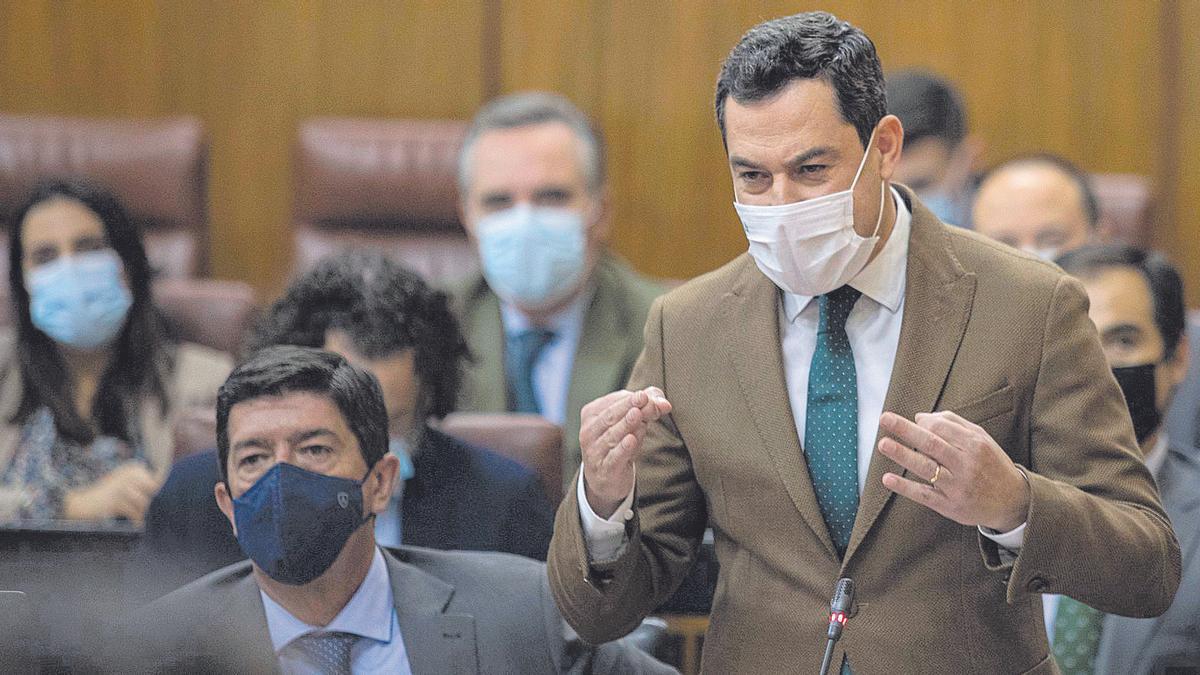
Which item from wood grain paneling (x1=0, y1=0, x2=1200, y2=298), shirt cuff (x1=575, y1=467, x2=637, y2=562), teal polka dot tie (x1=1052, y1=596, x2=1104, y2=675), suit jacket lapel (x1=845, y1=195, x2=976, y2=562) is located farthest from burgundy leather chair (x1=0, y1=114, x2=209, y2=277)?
suit jacket lapel (x1=845, y1=195, x2=976, y2=562)

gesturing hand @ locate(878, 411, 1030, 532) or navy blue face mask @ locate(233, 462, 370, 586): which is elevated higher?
gesturing hand @ locate(878, 411, 1030, 532)

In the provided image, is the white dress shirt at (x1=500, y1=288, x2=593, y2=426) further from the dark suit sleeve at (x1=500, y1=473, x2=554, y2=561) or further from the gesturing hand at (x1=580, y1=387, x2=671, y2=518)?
the gesturing hand at (x1=580, y1=387, x2=671, y2=518)

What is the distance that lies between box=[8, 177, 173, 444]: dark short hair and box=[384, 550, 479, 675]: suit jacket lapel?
40.4 inches

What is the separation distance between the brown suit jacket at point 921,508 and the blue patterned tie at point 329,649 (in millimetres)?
281

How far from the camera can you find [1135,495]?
133 cm

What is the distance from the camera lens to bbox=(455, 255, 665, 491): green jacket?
257cm

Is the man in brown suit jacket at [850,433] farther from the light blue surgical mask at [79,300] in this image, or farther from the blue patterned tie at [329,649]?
the light blue surgical mask at [79,300]

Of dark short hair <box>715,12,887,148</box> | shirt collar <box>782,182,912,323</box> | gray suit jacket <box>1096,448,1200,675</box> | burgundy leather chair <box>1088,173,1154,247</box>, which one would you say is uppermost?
dark short hair <box>715,12,887,148</box>

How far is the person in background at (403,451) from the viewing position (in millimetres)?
2000

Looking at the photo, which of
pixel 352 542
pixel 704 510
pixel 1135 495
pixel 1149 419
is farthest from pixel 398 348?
pixel 1135 495

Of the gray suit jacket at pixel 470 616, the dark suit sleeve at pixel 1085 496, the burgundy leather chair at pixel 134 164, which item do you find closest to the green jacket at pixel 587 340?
the gray suit jacket at pixel 470 616

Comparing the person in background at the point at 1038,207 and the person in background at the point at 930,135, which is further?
the person in background at the point at 930,135

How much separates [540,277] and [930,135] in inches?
28.4

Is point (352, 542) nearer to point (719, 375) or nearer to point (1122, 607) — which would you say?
point (719, 375)
